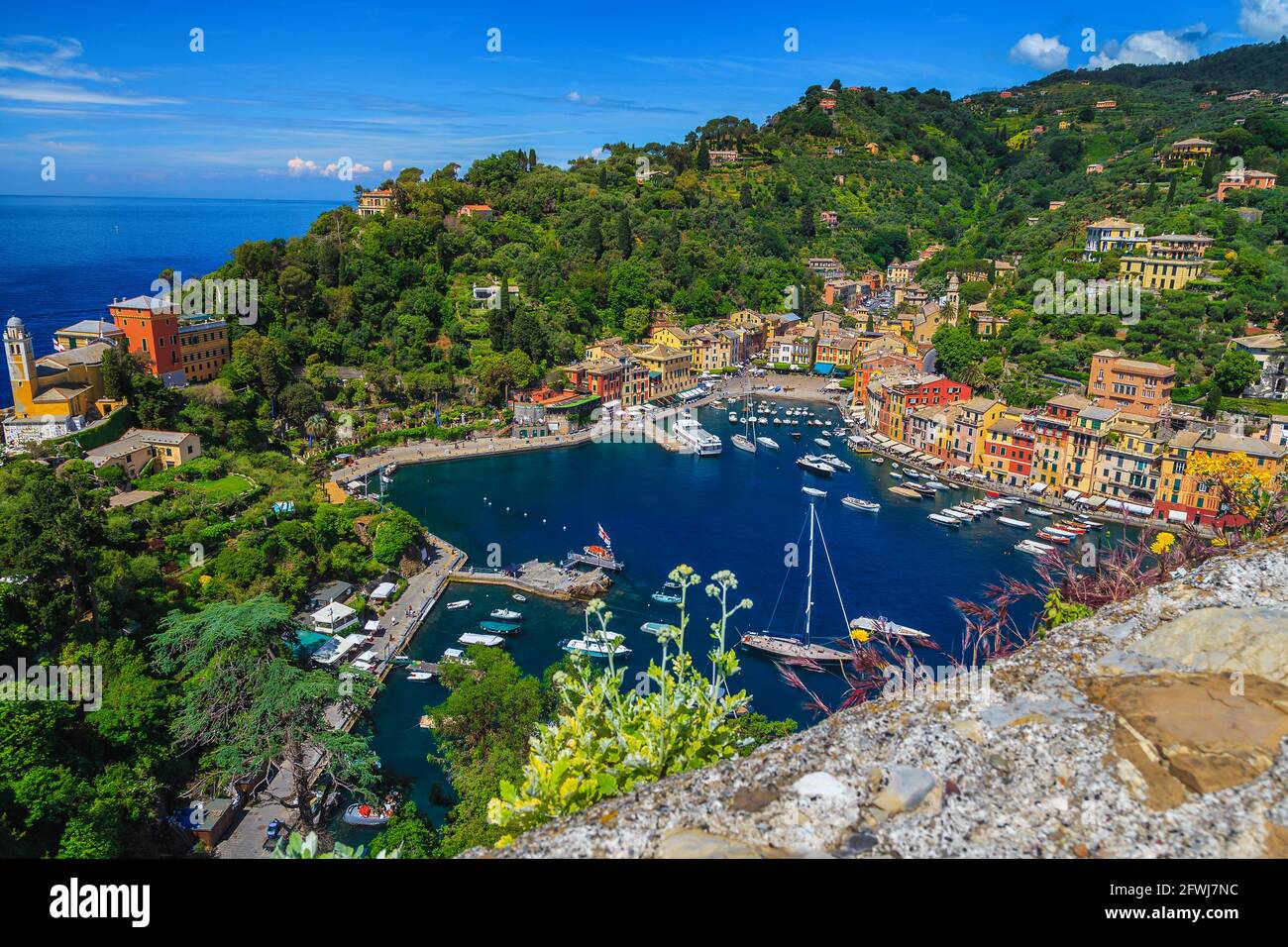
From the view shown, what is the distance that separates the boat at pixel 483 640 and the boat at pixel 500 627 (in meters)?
0.25

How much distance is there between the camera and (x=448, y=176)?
52281mm

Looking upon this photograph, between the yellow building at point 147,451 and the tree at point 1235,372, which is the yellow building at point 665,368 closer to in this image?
the yellow building at point 147,451

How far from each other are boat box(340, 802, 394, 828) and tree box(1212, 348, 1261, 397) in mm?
30743

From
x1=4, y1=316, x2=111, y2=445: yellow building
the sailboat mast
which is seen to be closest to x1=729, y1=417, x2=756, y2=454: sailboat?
the sailboat mast

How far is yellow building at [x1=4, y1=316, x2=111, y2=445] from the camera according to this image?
22000mm

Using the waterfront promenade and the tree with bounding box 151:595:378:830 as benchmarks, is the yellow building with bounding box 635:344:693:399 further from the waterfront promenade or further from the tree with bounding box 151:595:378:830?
the tree with bounding box 151:595:378:830

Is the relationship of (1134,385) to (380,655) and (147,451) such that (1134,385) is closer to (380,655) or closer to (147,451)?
(380,655)

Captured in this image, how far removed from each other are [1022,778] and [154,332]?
29.7 m

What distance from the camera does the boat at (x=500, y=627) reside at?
715 inches

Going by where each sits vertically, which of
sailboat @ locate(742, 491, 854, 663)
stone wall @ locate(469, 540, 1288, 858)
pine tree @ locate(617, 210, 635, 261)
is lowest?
sailboat @ locate(742, 491, 854, 663)

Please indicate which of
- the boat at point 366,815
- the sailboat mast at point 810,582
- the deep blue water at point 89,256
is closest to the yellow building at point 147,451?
the deep blue water at point 89,256

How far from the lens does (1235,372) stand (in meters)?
28.7
